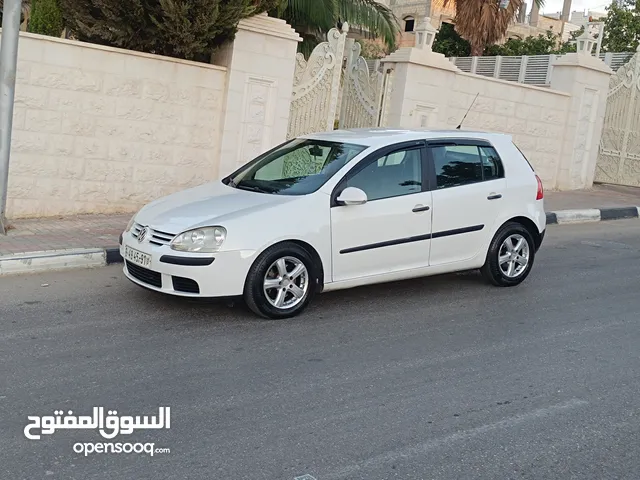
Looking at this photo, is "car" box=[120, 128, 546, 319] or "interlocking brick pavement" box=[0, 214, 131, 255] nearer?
"car" box=[120, 128, 546, 319]

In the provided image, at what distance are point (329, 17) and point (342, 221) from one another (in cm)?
1060

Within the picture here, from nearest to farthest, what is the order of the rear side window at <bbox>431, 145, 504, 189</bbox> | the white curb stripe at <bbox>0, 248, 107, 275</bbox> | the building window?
1. the rear side window at <bbox>431, 145, 504, 189</bbox>
2. the white curb stripe at <bbox>0, 248, 107, 275</bbox>
3. the building window

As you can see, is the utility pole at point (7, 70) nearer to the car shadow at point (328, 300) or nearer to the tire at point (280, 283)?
the car shadow at point (328, 300)

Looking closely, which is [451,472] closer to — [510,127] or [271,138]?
[271,138]

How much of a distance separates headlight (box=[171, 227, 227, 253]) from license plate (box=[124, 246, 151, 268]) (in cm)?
29

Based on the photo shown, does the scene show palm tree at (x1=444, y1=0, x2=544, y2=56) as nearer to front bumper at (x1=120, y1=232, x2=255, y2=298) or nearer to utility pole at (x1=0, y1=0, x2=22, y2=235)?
utility pole at (x1=0, y1=0, x2=22, y2=235)

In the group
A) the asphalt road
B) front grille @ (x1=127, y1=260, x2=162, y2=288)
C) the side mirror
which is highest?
the side mirror

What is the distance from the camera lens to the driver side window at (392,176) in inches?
285

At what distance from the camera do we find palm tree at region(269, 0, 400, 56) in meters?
16.1

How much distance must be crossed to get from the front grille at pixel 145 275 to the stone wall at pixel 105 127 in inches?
155

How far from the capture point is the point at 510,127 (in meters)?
14.8

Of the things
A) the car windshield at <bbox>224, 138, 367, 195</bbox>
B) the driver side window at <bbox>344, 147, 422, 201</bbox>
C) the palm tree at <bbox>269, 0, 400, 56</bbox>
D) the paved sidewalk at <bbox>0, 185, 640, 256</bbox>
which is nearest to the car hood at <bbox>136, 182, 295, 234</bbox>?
the car windshield at <bbox>224, 138, 367, 195</bbox>

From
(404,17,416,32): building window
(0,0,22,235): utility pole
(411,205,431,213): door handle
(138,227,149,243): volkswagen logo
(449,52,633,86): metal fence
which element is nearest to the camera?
(138,227,149,243): volkswagen logo

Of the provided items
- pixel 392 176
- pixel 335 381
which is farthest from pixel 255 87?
pixel 335 381
